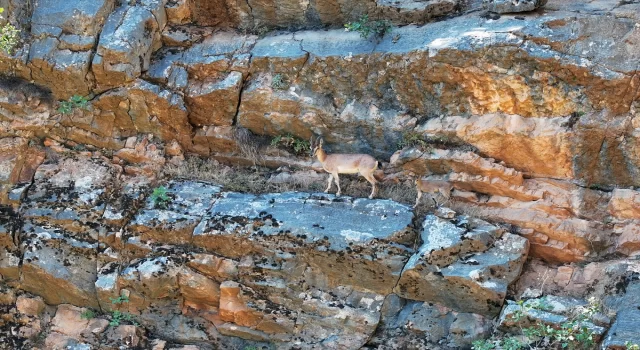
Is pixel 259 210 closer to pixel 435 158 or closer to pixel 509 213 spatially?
pixel 435 158

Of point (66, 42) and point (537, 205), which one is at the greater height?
point (66, 42)

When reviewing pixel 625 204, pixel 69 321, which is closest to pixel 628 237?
pixel 625 204

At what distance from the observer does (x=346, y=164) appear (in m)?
12.1

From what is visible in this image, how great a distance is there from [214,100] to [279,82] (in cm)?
122

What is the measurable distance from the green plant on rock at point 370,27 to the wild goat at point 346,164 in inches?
78.4

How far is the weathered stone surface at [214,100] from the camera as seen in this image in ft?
42.8

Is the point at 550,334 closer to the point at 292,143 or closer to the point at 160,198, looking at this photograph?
the point at 292,143

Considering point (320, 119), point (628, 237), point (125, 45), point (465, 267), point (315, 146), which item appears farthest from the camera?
point (320, 119)

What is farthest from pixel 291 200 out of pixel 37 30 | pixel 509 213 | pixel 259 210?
pixel 37 30

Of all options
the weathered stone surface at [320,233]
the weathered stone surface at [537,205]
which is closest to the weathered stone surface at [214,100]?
the weathered stone surface at [320,233]

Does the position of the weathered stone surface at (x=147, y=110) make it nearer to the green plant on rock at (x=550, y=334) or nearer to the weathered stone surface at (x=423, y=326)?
the weathered stone surface at (x=423, y=326)

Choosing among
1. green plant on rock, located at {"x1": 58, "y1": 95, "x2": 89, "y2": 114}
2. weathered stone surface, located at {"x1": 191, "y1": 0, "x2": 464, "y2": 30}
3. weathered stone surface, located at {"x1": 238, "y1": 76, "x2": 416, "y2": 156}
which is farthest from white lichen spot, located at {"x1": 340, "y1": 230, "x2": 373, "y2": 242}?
green plant on rock, located at {"x1": 58, "y1": 95, "x2": 89, "y2": 114}

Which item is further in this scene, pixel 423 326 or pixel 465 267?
pixel 423 326

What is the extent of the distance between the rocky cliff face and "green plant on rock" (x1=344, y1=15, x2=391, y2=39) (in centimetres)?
10
